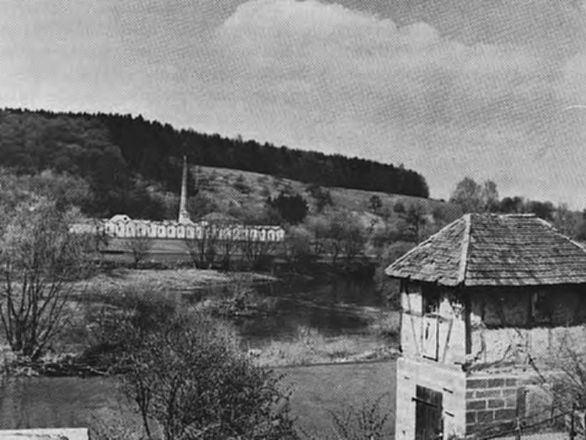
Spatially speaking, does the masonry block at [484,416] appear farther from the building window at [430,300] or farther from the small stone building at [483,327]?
the building window at [430,300]

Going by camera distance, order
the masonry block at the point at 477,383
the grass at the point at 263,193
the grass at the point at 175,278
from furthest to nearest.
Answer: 1. the grass at the point at 263,193
2. the grass at the point at 175,278
3. the masonry block at the point at 477,383

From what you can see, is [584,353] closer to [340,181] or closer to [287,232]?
[287,232]

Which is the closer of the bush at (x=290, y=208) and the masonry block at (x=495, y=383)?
the masonry block at (x=495, y=383)

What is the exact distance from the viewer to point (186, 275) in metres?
54.2

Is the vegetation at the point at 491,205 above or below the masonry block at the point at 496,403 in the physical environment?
above

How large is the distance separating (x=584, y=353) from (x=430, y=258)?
3.38 metres

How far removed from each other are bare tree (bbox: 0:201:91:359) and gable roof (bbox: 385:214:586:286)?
18337 mm

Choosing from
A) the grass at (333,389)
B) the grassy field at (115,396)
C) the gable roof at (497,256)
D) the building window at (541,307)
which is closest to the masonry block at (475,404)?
the building window at (541,307)

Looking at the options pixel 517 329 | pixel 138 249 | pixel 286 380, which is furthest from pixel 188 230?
pixel 517 329

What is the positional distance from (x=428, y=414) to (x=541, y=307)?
9.58 ft

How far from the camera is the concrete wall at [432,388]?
12.3m

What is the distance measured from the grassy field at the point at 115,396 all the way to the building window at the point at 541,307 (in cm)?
651

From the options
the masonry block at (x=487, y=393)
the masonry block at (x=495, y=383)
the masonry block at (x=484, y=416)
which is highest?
the masonry block at (x=495, y=383)

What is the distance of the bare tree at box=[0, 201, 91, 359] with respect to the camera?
27531mm
